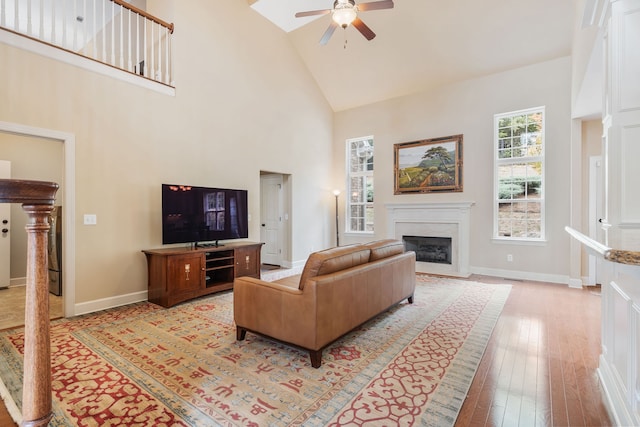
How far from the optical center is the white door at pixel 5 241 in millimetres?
4579

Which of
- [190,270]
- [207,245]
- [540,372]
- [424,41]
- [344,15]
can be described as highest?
[424,41]

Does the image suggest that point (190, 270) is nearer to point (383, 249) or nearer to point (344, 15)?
point (383, 249)

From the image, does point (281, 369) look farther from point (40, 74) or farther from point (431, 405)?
point (40, 74)

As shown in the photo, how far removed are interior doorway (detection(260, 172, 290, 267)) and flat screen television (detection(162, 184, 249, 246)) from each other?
1512 mm

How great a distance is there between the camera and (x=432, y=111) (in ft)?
20.1

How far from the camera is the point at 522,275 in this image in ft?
17.1

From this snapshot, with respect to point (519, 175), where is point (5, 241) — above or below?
below

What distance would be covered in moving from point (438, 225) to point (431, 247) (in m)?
0.48

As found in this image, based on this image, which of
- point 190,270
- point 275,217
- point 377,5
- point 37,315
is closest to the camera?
point 37,315

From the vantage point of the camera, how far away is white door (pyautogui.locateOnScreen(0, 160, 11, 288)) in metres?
4.58

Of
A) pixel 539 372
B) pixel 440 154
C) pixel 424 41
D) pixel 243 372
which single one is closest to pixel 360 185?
pixel 440 154

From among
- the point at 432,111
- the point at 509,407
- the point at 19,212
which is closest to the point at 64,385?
the point at 509,407

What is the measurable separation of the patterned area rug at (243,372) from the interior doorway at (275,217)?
319cm

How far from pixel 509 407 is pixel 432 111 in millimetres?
5471
